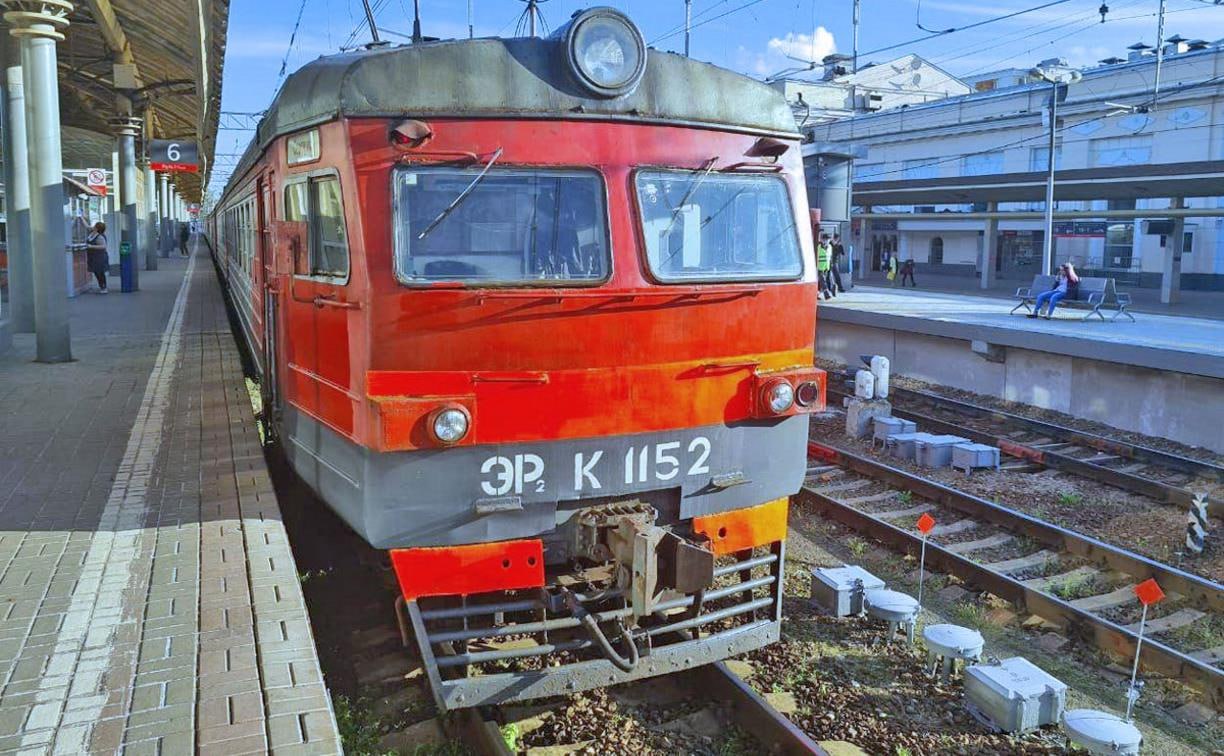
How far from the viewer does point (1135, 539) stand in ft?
28.5

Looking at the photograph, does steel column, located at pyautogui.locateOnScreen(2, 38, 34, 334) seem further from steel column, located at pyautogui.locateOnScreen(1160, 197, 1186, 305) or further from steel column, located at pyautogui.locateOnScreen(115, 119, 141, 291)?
steel column, located at pyautogui.locateOnScreen(1160, 197, 1186, 305)

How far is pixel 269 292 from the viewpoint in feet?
21.6

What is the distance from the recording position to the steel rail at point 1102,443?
34.4 feet

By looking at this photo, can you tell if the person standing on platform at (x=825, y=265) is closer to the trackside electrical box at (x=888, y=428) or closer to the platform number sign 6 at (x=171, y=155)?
the trackside electrical box at (x=888, y=428)

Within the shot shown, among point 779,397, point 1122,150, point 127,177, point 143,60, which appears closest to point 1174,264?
point 1122,150

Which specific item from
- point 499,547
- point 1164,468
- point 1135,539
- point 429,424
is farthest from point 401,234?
point 1164,468

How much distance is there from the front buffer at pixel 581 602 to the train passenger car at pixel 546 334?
14mm

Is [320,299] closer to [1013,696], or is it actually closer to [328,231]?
[328,231]

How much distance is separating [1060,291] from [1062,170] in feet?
31.4

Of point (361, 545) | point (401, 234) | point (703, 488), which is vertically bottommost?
point (361, 545)

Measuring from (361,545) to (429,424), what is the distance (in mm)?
1637

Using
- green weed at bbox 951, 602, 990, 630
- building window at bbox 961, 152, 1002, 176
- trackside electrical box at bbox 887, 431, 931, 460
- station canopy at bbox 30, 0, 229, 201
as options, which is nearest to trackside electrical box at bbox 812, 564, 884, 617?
green weed at bbox 951, 602, 990, 630

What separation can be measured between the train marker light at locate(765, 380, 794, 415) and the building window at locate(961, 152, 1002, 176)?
35.6 meters

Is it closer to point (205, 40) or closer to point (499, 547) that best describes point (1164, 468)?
point (499, 547)
